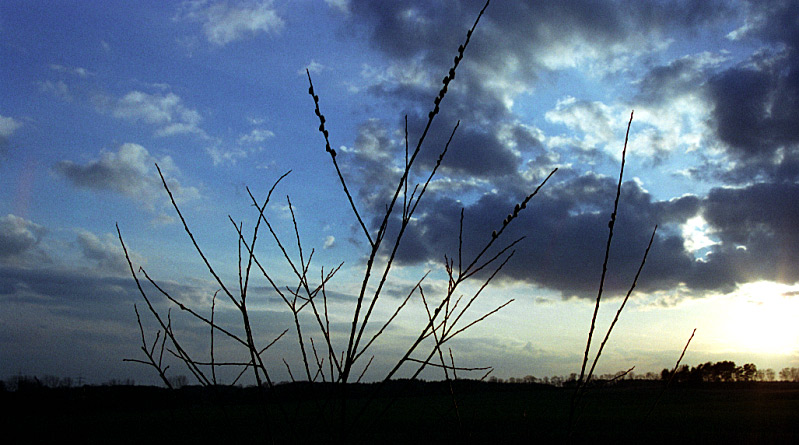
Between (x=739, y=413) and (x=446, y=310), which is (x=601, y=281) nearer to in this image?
(x=446, y=310)

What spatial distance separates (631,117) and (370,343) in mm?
902

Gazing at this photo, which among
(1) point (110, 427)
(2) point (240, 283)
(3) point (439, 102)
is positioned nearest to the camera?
(3) point (439, 102)

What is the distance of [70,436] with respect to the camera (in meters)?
41.3

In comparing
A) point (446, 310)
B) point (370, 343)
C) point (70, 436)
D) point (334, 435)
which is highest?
point (446, 310)

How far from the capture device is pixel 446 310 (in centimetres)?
159

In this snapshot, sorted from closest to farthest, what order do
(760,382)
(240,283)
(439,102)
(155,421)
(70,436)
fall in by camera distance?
(439,102) → (240,283) → (70,436) → (155,421) → (760,382)

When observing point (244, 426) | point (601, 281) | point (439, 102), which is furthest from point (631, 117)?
point (244, 426)

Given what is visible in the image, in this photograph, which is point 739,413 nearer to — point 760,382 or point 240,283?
point 760,382

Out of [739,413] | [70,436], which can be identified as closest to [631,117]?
[70,436]

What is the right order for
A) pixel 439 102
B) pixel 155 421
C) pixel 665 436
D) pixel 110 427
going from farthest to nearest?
pixel 155 421 → pixel 110 427 → pixel 665 436 → pixel 439 102

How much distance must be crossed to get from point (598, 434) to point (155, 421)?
1508 inches

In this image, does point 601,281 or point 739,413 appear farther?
point 739,413

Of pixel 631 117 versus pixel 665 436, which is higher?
pixel 631 117

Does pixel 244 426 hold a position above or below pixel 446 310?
below
